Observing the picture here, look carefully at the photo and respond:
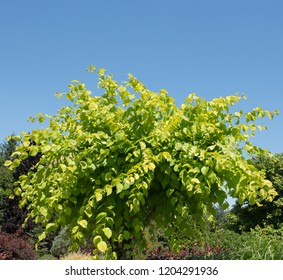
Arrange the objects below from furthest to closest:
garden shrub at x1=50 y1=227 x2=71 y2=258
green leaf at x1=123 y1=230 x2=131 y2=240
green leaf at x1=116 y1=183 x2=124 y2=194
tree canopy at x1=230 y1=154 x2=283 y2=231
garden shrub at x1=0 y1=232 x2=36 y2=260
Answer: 1. tree canopy at x1=230 y1=154 x2=283 y2=231
2. garden shrub at x1=50 y1=227 x2=71 y2=258
3. garden shrub at x1=0 y1=232 x2=36 y2=260
4. green leaf at x1=123 y1=230 x2=131 y2=240
5. green leaf at x1=116 y1=183 x2=124 y2=194

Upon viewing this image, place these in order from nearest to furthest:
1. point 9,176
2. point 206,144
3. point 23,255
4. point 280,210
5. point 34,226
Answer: point 206,144 < point 23,255 < point 34,226 < point 280,210 < point 9,176

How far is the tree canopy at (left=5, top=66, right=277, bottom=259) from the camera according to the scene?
14.9 feet

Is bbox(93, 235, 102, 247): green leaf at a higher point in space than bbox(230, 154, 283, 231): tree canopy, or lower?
lower

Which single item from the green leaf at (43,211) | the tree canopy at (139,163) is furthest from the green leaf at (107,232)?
the green leaf at (43,211)

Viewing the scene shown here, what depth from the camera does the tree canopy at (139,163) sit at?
4539 millimetres

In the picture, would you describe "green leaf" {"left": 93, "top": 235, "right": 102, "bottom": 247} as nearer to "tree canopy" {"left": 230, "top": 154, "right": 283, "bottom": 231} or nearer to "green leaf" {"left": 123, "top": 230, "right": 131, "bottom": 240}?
"green leaf" {"left": 123, "top": 230, "right": 131, "bottom": 240}

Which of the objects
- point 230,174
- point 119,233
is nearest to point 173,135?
point 230,174

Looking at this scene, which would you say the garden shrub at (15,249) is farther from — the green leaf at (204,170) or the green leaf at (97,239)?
the green leaf at (204,170)

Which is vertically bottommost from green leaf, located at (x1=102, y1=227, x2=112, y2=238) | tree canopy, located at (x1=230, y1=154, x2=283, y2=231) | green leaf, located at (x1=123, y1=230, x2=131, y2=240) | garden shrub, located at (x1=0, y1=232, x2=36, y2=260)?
green leaf, located at (x1=102, y1=227, x2=112, y2=238)

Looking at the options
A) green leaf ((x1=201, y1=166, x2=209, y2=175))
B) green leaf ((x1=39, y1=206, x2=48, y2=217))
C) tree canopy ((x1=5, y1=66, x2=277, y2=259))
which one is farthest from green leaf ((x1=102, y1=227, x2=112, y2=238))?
green leaf ((x1=201, y1=166, x2=209, y2=175))

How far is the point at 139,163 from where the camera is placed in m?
4.42
